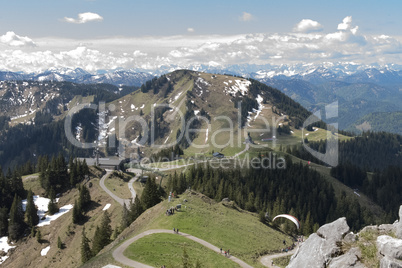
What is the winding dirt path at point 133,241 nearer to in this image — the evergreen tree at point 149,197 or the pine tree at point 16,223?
the evergreen tree at point 149,197

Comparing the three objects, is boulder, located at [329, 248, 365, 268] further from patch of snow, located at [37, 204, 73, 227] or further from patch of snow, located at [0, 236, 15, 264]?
patch of snow, located at [37, 204, 73, 227]

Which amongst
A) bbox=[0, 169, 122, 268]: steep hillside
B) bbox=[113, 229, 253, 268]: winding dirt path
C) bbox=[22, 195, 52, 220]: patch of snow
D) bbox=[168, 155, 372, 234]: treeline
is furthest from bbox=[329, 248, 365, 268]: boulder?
bbox=[22, 195, 52, 220]: patch of snow

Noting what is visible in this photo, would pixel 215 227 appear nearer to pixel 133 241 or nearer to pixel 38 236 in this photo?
pixel 133 241

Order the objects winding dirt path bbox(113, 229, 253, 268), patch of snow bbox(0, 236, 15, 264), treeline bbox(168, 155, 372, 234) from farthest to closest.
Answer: treeline bbox(168, 155, 372, 234) → patch of snow bbox(0, 236, 15, 264) → winding dirt path bbox(113, 229, 253, 268)

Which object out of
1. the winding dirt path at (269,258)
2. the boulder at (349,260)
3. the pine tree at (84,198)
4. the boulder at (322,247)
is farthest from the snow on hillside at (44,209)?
the boulder at (349,260)

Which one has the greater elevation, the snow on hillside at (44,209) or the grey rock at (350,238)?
the grey rock at (350,238)

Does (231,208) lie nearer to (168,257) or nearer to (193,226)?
(193,226)
